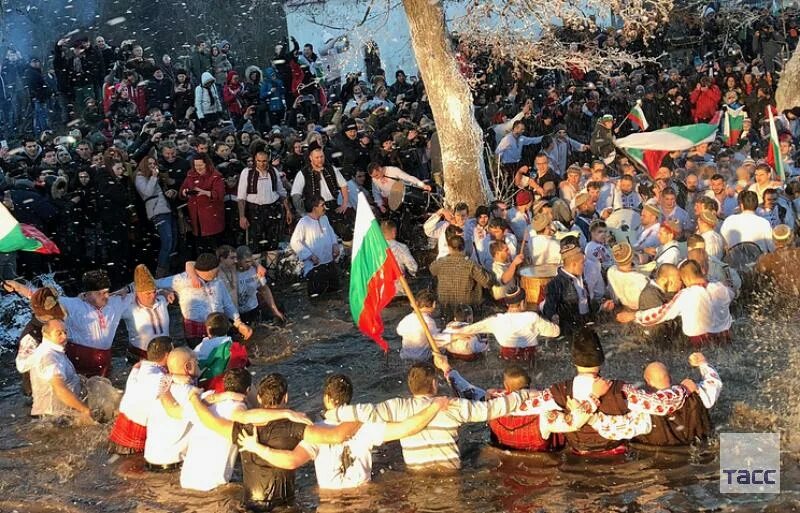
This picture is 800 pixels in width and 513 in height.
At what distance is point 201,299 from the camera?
11.7 m

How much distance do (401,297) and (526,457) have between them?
5.75 m

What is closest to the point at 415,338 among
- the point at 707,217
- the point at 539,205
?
the point at 707,217

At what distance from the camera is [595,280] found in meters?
12.1

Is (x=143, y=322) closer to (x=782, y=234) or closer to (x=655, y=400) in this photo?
(x=655, y=400)

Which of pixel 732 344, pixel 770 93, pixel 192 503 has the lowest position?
pixel 192 503

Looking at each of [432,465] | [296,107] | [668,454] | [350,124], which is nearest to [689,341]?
[668,454]

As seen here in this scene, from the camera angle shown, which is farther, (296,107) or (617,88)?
(617,88)

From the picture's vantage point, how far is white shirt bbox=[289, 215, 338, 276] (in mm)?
13938

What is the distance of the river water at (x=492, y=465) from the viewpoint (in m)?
8.00

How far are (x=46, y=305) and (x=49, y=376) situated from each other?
712mm

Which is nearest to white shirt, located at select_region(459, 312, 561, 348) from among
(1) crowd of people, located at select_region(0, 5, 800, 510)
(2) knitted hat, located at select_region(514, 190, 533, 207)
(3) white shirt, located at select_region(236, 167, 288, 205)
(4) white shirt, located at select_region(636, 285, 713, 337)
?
(1) crowd of people, located at select_region(0, 5, 800, 510)

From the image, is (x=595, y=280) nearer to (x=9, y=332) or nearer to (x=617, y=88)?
(x=9, y=332)

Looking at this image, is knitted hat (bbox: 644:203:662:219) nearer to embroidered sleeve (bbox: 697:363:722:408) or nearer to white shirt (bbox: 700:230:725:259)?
white shirt (bbox: 700:230:725:259)
